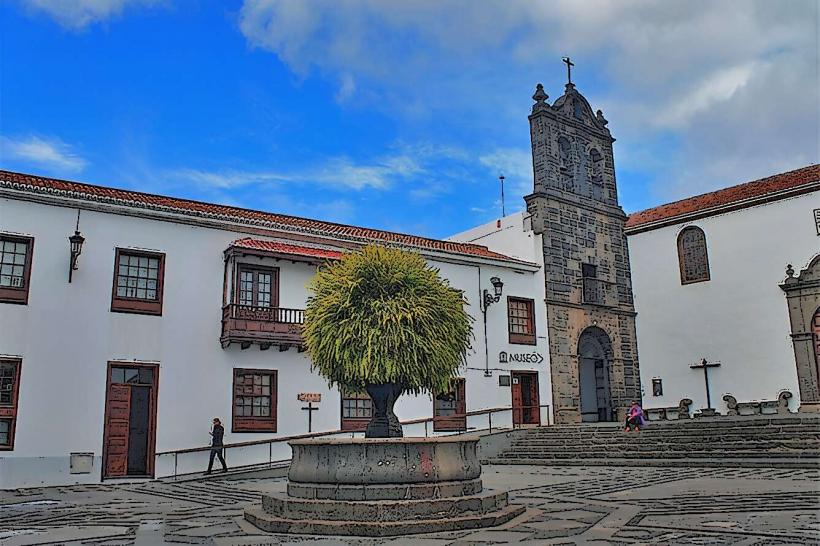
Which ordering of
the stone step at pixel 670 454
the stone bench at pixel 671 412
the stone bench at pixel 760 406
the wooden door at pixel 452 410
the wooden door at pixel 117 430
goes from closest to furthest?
the stone step at pixel 670 454 → the wooden door at pixel 117 430 → the wooden door at pixel 452 410 → the stone bench at pixel 760 406 → the stone bench at pixel 671 412

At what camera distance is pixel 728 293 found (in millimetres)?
22375

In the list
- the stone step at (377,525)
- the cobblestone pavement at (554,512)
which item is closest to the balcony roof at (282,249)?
the cobblestone pavement at (554,512)

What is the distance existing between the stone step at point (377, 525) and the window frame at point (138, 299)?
9.19 m

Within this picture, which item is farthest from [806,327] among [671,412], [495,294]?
[495,294]

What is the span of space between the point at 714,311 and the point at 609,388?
12.7 feet

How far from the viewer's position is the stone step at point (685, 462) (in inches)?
516

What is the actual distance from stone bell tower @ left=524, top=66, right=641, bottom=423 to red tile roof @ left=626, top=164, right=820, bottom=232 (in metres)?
1.07

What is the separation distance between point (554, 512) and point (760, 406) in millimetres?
15008

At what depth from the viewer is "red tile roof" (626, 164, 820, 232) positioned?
21344mm

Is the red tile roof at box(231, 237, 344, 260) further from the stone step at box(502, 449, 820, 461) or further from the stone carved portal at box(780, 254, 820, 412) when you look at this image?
the stone carved portal at box(780, 254, 820, 412)

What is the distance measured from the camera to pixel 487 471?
50.2 ft

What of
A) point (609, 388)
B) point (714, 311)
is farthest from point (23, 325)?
point (714, 311)

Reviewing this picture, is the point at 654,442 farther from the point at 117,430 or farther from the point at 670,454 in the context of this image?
the point at 117,430

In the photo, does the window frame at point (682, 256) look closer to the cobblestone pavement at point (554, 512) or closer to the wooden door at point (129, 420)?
the cobblestone pavement at point (554, 512)
